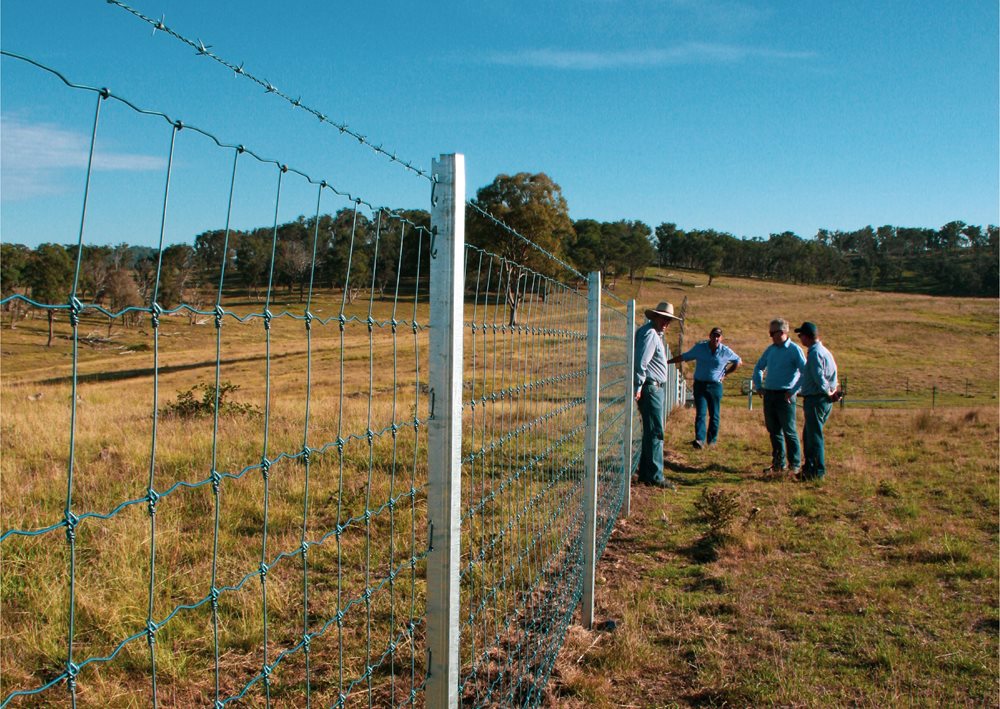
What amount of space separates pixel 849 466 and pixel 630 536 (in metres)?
3.88

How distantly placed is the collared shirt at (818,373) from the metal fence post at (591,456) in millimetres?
4494

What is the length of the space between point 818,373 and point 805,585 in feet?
11.3

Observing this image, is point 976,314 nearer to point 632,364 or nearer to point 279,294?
point 632,364

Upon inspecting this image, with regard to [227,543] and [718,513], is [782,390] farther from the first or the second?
[227,543]

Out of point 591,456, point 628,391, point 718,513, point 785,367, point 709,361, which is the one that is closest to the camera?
point 591,456

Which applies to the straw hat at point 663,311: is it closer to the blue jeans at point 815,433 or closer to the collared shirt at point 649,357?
the collared shirt at point 649,357

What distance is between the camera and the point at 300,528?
5480mm

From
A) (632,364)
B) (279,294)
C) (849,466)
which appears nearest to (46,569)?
(279,294)

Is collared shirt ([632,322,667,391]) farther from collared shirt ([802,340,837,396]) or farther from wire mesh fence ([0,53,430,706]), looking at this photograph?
wire mesh fence ([0,53,430,706])

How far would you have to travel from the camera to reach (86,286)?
193 cm

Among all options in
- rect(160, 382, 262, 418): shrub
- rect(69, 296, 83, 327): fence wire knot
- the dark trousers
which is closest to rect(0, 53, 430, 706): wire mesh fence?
rect(69, 296, 83, 327): fence wire knot

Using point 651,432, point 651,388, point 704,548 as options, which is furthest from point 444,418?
point 651,432

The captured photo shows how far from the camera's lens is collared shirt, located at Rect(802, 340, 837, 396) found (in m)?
8.35

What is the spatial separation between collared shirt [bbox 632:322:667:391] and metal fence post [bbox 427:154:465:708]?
18.2 feet
